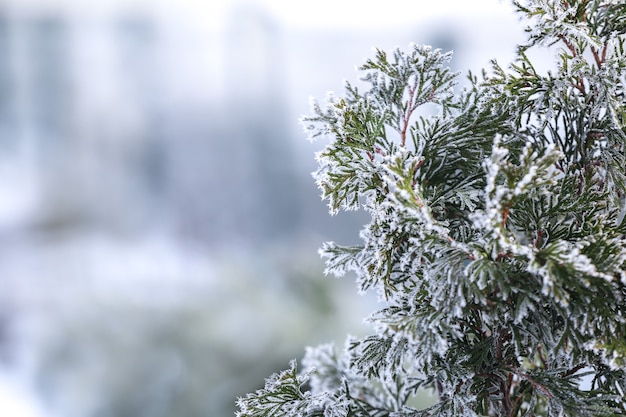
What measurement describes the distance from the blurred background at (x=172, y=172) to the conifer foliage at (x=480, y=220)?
157cm

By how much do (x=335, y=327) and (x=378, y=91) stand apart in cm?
189

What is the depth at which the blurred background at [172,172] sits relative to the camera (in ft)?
7.80

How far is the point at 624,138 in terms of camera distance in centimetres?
70

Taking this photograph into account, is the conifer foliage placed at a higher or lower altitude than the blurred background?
lower

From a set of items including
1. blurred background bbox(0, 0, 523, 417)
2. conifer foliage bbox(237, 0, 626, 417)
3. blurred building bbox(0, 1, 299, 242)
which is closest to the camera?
conifer foliage bbox(237, 0, 626, 417)

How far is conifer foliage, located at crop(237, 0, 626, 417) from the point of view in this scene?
62 cm

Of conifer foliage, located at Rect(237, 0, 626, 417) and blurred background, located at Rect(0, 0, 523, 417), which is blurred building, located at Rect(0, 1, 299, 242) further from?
conifer foliage, located at Rect(237, 0, 626, 417)

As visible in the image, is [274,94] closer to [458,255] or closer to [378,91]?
[378,91]

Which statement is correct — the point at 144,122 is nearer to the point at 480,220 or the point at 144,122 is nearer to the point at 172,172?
the point at 172,172

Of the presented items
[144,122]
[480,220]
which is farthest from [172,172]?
[480,220]

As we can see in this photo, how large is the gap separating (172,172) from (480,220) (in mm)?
2198

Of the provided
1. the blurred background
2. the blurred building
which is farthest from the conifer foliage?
the blurred building

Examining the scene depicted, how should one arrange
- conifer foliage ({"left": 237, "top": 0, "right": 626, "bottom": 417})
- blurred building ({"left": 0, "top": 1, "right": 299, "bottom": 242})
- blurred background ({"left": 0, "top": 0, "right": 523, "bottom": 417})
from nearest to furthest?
1. conifer foliage ({"left": 237, "top": 0, "right": 626, "bottom": 417})
2. blurred background ({"left": 0, "top": 0, "right": 523, "bottom": 417})
3. blurred building ({"left": 0, "top": 1, "right": 299, "bottom": 242})

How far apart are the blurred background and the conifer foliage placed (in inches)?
61.6
